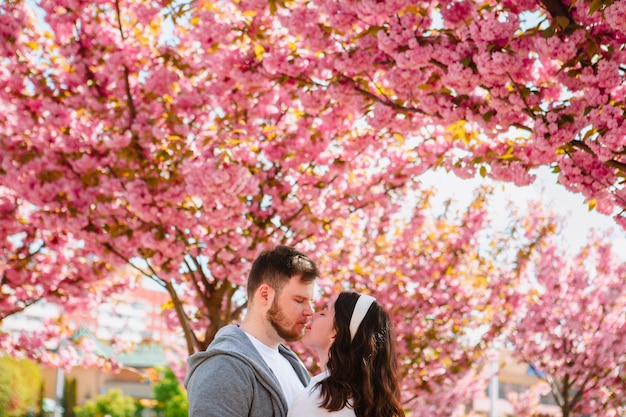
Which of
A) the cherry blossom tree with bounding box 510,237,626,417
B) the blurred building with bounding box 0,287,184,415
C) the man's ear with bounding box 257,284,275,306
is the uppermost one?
the blurred building with bounding box 0,287,184,415

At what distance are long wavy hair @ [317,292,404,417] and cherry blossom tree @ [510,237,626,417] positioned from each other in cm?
924

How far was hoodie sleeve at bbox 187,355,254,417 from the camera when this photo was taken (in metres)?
2.71

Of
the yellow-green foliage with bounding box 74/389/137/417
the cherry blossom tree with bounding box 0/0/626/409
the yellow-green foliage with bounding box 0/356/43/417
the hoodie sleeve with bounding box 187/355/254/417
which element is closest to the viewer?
the hoodie sleeve with bounding box 187/355/254/417

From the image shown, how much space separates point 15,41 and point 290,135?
2836 mm

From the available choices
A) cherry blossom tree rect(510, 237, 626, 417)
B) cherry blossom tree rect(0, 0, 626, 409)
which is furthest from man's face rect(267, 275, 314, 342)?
cherry blossom tree rect(510, 237, 626, 417)

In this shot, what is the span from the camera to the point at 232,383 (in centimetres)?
279

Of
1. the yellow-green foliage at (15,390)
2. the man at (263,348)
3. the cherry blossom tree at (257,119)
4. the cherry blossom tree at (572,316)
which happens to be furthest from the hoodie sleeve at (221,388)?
the yellow-green foliage at (15,390)

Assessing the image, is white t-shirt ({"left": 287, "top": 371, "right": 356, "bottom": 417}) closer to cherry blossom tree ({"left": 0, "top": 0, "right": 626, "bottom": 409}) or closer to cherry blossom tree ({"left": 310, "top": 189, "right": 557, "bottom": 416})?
cherry blossom tree ({"left": 0, "top": 0, "right": 626, "bottom": 409})

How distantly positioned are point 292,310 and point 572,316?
979 cm

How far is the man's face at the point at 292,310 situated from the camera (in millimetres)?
3105

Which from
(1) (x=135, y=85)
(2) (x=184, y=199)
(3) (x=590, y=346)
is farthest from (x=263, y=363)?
(3) (x=590, y=346)

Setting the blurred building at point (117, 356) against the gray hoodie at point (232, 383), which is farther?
the blurred building at point (117, 356)

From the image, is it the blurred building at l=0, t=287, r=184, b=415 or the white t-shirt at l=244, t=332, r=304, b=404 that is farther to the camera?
the blurred building at l=0, t=287, r=184, b=415

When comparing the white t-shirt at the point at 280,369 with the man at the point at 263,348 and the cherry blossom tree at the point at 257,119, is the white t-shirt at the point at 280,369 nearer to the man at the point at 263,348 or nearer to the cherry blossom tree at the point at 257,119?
the man at the point at 263,348
